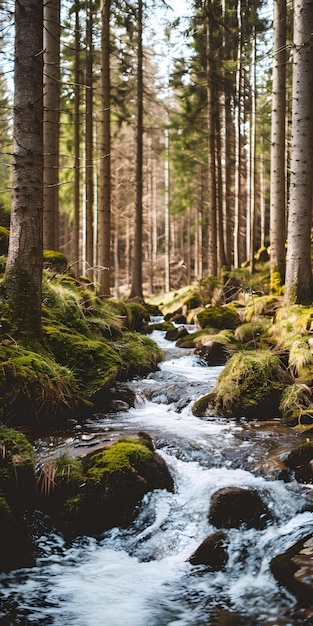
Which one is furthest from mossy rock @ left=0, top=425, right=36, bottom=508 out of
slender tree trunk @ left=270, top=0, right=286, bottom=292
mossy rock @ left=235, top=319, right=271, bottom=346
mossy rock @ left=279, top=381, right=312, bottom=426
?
slender tree trunk @ left=270, top=0, right=286, bottom=292

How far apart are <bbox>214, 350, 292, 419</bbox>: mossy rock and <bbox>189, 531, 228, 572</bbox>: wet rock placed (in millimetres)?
3149

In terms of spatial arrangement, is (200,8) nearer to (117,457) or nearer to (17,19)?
(17,19)

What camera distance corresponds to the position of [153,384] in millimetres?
9234

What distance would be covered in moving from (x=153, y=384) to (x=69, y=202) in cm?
2329

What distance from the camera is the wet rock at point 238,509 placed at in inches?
192

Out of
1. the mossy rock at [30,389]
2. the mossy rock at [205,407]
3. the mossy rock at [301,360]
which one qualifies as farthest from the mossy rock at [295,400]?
the mossy rock at [30,389]

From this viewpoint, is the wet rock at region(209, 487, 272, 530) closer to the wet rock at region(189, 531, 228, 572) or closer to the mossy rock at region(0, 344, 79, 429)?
the wet rock at region(189, 531, 228, 572)

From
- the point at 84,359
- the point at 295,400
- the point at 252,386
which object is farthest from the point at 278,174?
the point at 84,359

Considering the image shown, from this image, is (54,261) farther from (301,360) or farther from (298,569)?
(298,569)

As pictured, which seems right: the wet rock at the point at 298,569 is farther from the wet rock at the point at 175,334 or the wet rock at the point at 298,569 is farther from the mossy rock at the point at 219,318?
the wet rock at the point at 175,334

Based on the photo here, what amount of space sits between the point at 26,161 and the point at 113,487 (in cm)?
446

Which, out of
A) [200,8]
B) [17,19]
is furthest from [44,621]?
[200,8]

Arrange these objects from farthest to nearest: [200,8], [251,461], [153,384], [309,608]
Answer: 1. [200,8]
2. [153,384]
3. [251,461]
4. [309,608]

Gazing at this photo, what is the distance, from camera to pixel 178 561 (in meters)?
4.54
